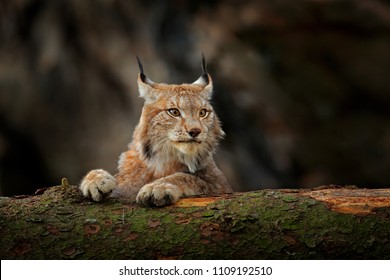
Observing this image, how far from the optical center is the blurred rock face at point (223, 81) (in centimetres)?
1111

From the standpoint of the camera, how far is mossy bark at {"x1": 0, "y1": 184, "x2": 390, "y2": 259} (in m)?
4.48

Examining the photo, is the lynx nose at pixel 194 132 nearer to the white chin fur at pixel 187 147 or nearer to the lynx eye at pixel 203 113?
the white chin fur at pixel 187 147

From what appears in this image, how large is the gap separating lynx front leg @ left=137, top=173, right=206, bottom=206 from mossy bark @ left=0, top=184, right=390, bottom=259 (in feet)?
0.55

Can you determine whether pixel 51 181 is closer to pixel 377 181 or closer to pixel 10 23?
pixel 10 23

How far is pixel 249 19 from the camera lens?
11.4 m

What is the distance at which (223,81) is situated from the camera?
1169cm

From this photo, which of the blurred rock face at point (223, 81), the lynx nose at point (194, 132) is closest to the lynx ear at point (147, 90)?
the lynx nose at point (194, 132)

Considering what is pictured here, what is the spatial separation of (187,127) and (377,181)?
6664 mm

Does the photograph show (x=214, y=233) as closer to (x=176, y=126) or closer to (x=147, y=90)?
(x=176, y=126)

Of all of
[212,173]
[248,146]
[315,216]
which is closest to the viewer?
[315,216]

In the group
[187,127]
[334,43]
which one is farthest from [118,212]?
[334,43]

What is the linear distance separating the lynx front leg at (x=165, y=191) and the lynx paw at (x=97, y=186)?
265 millimetres

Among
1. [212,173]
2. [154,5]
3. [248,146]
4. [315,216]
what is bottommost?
[315,216]

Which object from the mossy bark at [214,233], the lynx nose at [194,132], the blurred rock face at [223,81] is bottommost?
the mossy bark at [214,233]
